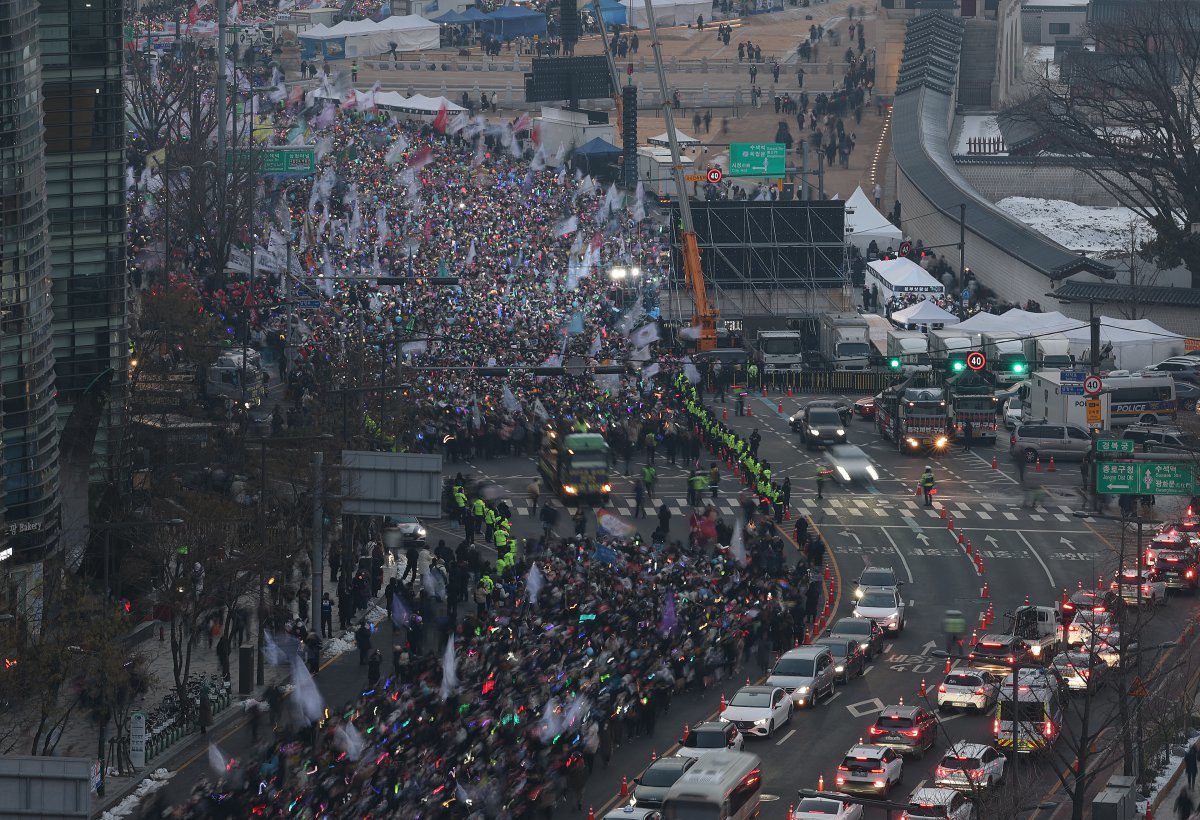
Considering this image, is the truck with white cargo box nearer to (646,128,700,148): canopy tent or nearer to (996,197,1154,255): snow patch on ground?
(996,197,1154,255): snow patch on ground

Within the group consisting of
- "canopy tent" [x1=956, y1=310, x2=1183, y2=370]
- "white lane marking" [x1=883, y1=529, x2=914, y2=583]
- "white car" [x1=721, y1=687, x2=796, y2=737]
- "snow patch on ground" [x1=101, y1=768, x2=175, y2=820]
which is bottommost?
"white lane marking" [x1=883, y1=529, x2=914, y2=583]

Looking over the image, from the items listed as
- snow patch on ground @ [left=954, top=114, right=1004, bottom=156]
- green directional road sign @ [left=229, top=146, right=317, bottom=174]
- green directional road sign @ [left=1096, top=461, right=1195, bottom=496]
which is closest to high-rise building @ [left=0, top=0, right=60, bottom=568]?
green directional road sign @ [left=1096, top=461, right=1195, bottom=496]

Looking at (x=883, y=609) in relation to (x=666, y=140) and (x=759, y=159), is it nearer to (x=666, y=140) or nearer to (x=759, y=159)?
(x=759, y=159)

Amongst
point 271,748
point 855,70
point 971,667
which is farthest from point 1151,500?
point 855,70

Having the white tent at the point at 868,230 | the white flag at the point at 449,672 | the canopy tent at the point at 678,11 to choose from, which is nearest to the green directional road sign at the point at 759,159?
the white tent at the point at 868,230

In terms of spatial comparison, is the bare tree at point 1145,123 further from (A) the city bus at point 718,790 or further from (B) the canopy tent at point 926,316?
(A) the city bus at point 718,790

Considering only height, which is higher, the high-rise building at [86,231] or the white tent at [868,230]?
the high-rise building at [86,231]
